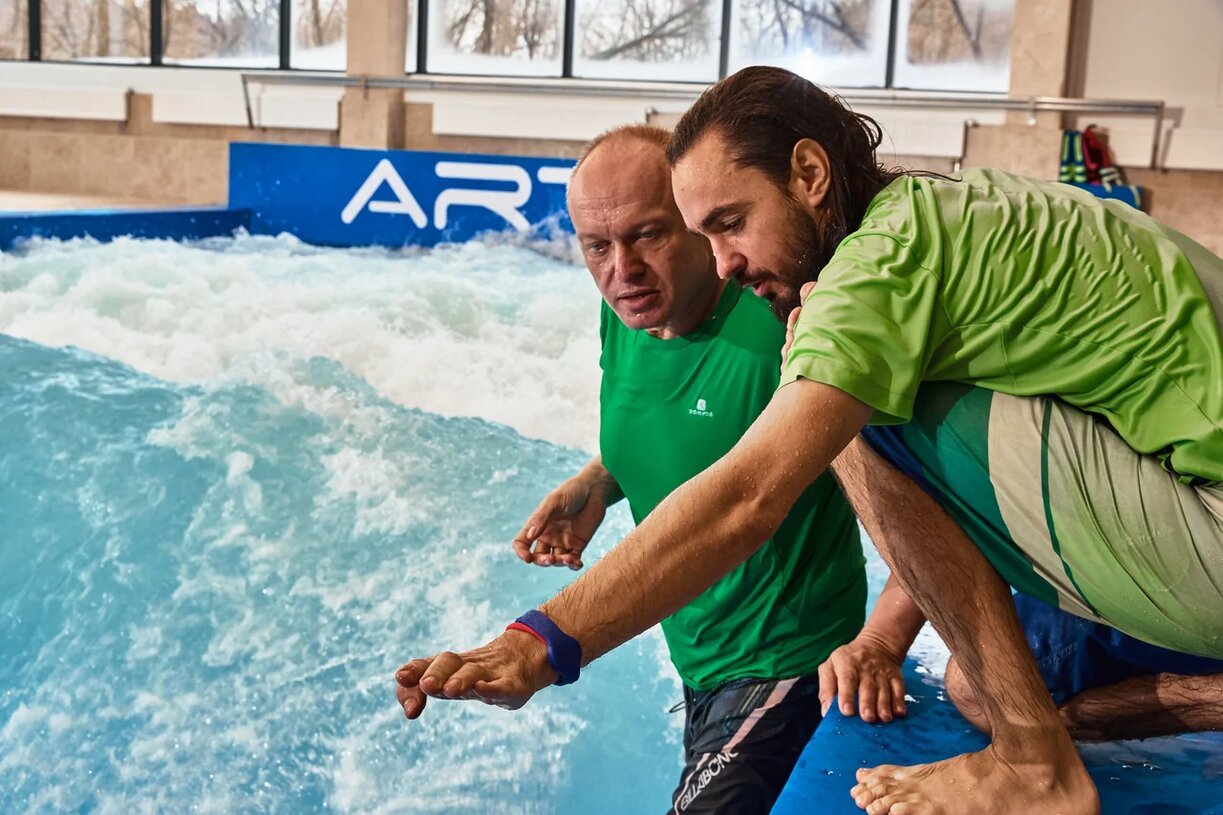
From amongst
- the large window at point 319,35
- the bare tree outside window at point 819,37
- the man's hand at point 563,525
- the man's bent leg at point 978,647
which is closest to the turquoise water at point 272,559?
the man's hand at point 563,525

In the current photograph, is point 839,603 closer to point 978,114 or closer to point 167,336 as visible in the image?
point 167,336

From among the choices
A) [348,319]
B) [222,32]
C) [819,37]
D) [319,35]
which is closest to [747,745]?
[348,319]

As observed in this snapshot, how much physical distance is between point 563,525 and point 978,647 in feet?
2.80

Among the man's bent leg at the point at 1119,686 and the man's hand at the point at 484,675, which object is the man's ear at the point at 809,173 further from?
the man's bent leg at the point at 1119,686

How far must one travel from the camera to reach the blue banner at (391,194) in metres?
7.91

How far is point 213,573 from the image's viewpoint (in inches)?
164

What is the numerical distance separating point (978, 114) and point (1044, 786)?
781 cm

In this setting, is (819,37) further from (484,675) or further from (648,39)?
(484,675)

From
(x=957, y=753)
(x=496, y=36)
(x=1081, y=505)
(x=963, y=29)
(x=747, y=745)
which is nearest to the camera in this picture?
(x=1081, y=505)

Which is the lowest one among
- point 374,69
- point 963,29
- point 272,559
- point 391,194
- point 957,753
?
point 272,559

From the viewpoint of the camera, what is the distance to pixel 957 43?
939cm

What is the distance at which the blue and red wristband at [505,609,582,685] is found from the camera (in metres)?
1.23

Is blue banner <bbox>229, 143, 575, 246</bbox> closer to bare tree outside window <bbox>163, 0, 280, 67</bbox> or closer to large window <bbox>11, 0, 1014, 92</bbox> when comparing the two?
large window <bbox>11, 0, 1014, 92</bbox>

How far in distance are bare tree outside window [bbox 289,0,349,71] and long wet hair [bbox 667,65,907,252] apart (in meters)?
10.1
